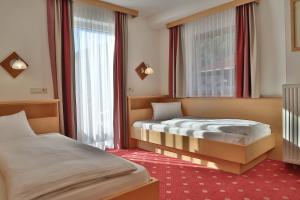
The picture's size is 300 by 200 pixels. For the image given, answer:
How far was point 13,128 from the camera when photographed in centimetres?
243

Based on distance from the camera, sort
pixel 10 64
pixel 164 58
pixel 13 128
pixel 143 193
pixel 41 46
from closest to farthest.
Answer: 1. pixel 143 193
2. pixel 13 128
3. pixel 10 64
4. pixel 41 46
5. pixel 164 58

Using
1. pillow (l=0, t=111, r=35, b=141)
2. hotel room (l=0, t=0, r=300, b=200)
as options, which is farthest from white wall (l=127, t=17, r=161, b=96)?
pillow (l=0, t=111, r=35, b=141)

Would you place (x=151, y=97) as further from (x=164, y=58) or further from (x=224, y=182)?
(x=224, y=182)

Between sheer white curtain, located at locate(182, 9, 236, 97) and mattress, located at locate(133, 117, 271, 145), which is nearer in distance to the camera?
mattress, located at locate(133, 117, 271, 145)

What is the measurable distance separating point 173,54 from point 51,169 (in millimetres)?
3323

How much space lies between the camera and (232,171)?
2.57m

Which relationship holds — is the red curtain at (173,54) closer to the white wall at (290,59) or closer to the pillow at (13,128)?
the white wall at (290,59)

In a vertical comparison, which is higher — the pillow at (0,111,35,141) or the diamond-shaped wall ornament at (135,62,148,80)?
the diamond-shaped wall ornament at (135,62,148,80)

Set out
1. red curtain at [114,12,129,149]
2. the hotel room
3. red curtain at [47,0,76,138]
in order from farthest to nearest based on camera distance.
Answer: red curtain at [114,12,129,149], red curtain at [47,0,76,138], the hotel room

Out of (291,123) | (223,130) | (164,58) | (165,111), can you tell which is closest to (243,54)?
(291,123)

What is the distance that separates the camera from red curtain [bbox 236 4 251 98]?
318 centimetres

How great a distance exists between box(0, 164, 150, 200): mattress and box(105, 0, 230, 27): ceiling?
9.73ft

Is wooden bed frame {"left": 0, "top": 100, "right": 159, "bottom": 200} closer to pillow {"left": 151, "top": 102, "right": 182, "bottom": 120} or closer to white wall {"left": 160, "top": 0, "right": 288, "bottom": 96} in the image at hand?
pillow {"left": 151, "top": 102, "right": 182, "bottom": 120}

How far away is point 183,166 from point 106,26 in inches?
102
